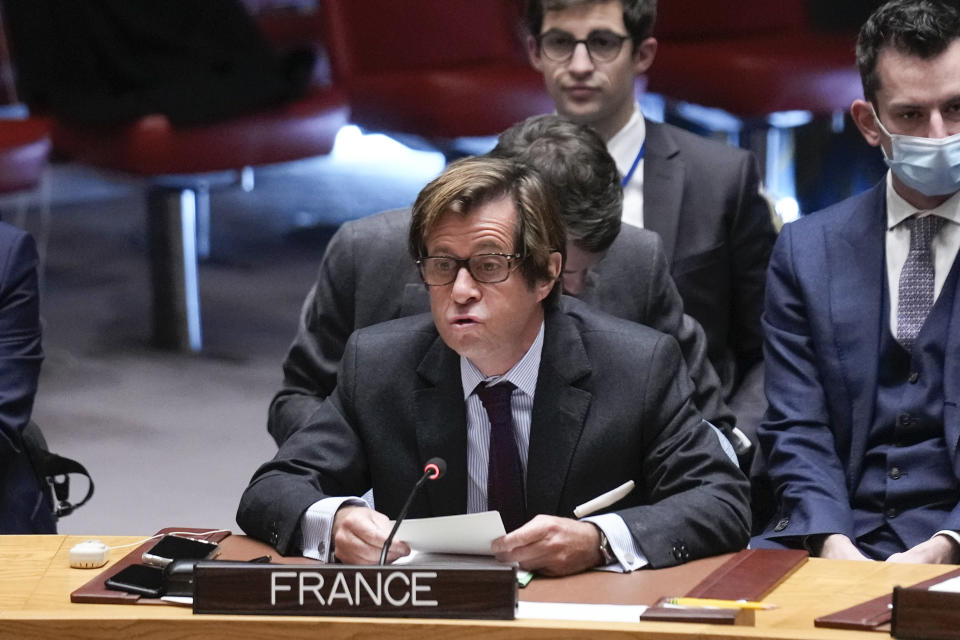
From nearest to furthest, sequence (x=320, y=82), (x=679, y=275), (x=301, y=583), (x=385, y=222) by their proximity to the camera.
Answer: (x=301, y=583) < (x=385, y=222) < (x=679, y=275) < (x=320, y=82)

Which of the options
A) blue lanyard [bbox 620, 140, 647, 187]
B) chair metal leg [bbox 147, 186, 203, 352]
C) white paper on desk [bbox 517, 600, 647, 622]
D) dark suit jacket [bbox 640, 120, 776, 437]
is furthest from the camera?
chair metal leg [bbox 147, 186, 203, 352]

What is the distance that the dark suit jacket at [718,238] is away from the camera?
11.1 ft

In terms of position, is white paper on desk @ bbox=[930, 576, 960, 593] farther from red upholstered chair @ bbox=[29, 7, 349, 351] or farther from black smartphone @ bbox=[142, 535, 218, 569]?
red upholstered chair @ bbox=[29, 7, 349, 351]

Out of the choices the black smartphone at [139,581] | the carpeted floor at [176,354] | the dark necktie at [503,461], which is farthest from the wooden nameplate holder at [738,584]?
the carpeted floor at [176,354]

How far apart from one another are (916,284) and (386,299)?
0.93 meters

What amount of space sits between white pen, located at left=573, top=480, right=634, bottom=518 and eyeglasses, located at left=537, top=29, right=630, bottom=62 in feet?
4.89

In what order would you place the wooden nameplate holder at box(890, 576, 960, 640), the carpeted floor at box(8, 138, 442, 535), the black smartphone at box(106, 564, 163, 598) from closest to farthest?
1. the wooden nameplate holder at box(890, 576, 960, 640)
2. the black smartphone at box(106, 564, 163, 598)
3. the carpeted floor at box(8, 138, 442, 535)

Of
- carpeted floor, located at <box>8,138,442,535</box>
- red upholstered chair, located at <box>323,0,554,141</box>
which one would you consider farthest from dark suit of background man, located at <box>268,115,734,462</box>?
red upholstered chair, located at <box>323,0,554,141</box>

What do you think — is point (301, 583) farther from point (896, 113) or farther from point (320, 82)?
point (320, 82)

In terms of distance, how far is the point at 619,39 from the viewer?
3.55 metres

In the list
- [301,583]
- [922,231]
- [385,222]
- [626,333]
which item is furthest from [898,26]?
[301,583]

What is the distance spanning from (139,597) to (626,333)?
2.78ft

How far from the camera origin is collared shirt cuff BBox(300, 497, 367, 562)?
2.27 m

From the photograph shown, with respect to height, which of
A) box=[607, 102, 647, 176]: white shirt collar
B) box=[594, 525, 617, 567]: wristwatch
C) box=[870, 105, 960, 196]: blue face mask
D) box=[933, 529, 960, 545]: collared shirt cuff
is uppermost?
box=[870, 105, 960, 196]: blue face mask
